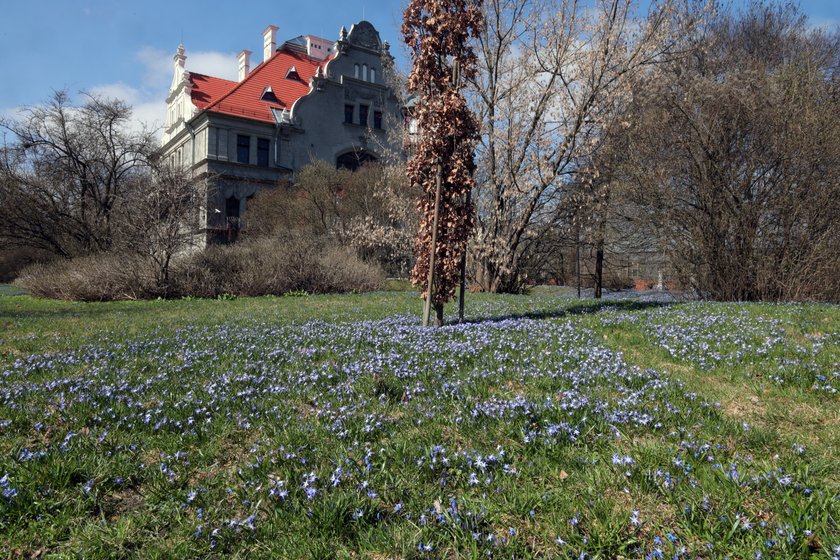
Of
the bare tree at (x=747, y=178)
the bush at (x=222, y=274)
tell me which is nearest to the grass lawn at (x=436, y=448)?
the bare tree at (x=747, y=178)

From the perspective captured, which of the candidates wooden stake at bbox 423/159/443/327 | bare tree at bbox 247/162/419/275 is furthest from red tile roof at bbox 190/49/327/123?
wooden stake at bbox 423/159/443/327

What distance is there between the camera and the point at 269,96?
41.6m

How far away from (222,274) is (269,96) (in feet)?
93.9

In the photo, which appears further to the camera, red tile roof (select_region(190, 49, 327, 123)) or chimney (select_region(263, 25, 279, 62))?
chimney (select_region(263, 25, 279, 62))

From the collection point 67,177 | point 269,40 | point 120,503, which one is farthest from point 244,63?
point 120,503

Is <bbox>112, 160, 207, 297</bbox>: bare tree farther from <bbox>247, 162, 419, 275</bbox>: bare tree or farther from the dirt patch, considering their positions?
the dirt patch

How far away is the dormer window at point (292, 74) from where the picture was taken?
44.3m

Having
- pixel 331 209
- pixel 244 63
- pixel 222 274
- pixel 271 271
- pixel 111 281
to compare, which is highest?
pixel 244 63

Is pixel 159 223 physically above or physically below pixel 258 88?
below

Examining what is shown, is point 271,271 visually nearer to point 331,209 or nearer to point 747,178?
point 331,209

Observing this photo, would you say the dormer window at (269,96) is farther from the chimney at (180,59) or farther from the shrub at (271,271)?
the shrub at (271,271)

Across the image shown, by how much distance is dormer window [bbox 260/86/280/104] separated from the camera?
135ft

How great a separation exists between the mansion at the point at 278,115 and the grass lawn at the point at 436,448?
1321 inches

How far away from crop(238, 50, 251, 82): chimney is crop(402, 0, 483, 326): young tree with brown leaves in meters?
48.8
